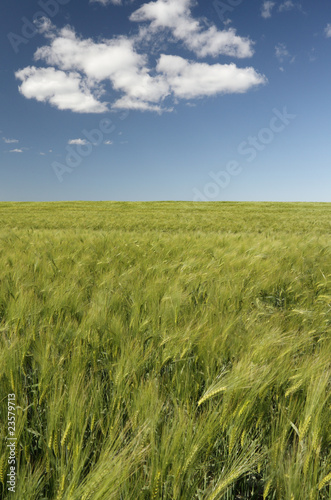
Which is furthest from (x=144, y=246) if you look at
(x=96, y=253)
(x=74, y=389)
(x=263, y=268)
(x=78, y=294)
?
(x=74, y=389)

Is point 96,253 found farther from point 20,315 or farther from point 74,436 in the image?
point 74,436

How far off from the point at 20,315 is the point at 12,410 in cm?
70

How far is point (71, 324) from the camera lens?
1.47 meters

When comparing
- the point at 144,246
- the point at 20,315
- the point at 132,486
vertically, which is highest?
the point at 144,246

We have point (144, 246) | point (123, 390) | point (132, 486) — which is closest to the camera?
point (132, 486)

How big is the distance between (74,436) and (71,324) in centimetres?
71

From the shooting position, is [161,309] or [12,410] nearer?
[12,410]

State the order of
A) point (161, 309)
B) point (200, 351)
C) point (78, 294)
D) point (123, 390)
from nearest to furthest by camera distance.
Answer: point (123, 390), point (200, 351), point (161, 309), point (78, 294)

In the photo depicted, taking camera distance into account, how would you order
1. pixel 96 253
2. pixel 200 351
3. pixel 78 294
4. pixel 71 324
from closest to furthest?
pixel 200 351 → pixel 71 324 → pixel 78 294 → pixel 96 253

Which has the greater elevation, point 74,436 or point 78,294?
point 78,294

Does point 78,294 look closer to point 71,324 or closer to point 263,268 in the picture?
point 71,324

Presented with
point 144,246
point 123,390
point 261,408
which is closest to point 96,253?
point 144,246

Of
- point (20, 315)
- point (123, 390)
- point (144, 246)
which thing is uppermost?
point (144, 246)

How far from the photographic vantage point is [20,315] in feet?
5.00
